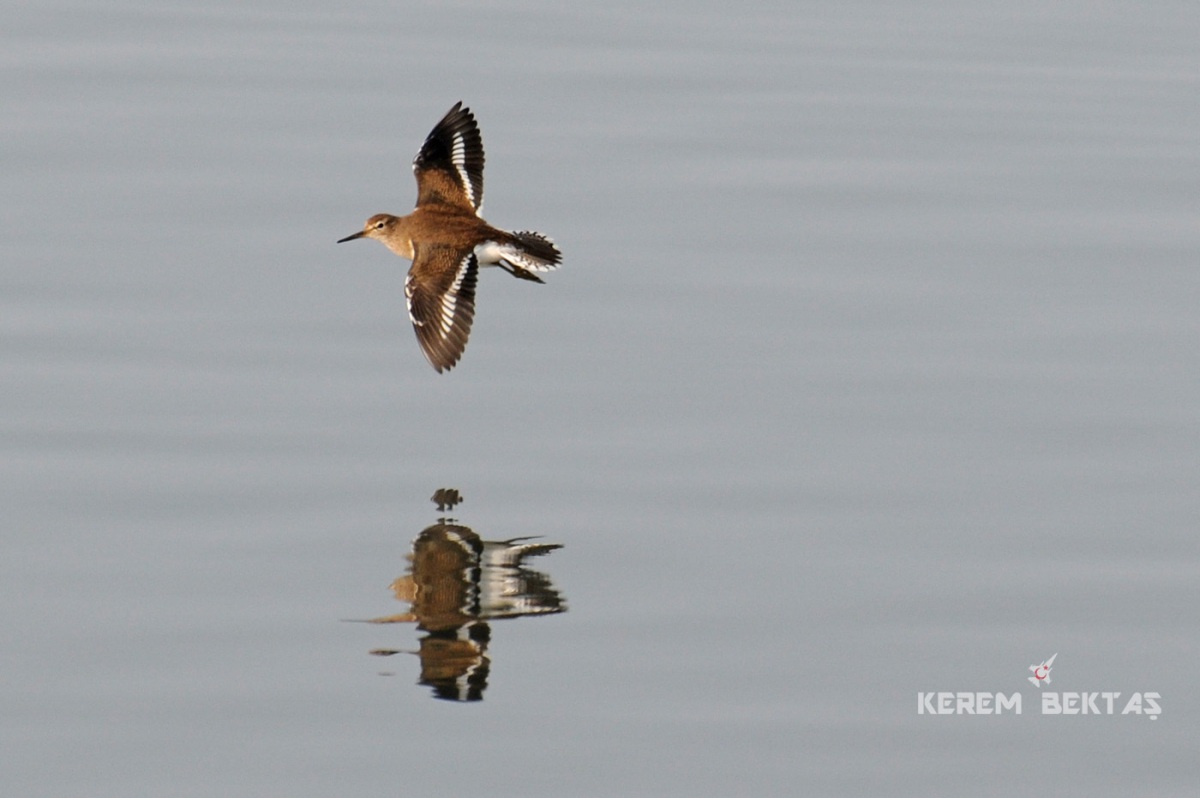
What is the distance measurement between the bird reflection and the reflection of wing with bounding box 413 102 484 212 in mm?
3211

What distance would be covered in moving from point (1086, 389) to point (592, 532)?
2.63m

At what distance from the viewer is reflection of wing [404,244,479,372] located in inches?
345

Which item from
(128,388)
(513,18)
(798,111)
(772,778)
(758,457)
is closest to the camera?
(772,778)

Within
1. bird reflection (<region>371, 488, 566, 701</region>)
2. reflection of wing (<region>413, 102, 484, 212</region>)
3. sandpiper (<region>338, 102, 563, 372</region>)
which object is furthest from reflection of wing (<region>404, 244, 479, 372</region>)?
bird reflection (<region>371, 488, 566, 701</region>)

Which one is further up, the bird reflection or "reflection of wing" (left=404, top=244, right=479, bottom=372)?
"reflection of wing" (left=404, top=244, right=479, bottom=372)

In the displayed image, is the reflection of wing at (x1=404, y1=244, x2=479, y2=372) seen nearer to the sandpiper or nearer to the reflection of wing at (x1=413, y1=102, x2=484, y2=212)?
the sandpiper

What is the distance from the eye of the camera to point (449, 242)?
970 centimetres

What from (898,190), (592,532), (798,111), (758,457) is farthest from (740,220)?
(592,532)

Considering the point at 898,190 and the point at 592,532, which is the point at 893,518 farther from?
the point at 898,190

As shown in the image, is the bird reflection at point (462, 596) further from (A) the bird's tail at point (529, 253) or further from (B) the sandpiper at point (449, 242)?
(A) the bird's tail at point (529, 253)

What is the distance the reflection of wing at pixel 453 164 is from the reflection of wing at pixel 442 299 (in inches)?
24.2

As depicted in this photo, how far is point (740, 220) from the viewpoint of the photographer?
36.3 ft

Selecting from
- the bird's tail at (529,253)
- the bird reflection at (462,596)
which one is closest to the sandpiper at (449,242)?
the bird's tail at (529,253)

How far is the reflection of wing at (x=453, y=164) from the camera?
1034 cm
